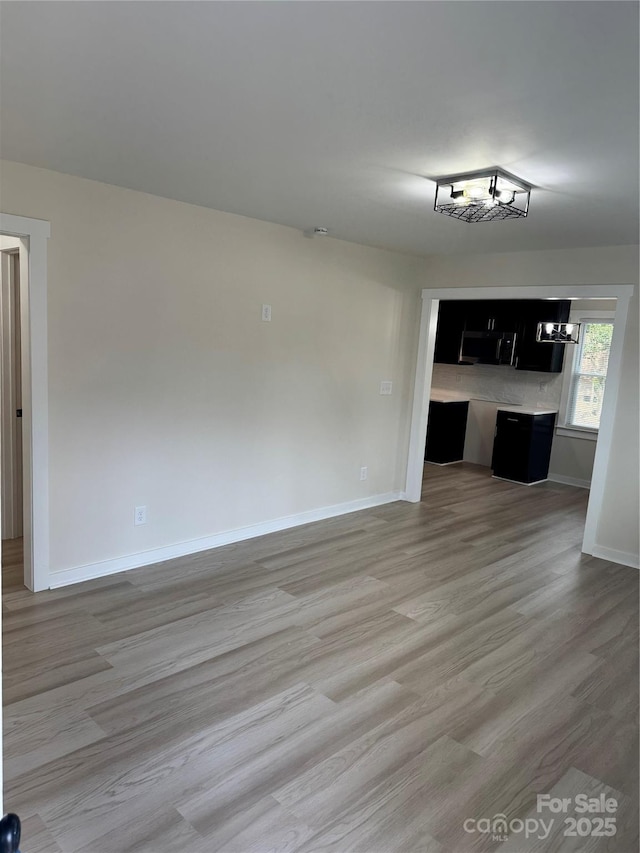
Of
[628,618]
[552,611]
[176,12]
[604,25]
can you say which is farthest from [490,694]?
[176,12]

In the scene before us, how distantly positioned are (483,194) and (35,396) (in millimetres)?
2573

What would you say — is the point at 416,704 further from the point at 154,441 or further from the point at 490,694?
the point at 154,441

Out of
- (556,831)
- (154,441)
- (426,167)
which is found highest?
(426,167)

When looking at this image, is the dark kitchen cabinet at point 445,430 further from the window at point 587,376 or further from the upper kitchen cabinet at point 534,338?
the window at point 587,376

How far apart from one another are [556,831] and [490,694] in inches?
28.6

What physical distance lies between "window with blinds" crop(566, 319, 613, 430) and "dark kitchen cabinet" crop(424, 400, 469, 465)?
1.38 meters

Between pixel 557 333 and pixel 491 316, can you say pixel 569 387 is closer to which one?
pixel 557 333

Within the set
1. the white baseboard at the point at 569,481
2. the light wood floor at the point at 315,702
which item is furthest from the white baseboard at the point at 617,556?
the white baseboard at the point at 569,481

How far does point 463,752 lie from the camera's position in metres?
2.28

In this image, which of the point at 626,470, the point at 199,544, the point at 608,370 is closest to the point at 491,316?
the point at 608,370

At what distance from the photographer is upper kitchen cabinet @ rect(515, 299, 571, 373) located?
6.54 meters

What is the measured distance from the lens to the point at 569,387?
684cm

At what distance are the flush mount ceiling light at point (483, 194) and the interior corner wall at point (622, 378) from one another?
160 cm

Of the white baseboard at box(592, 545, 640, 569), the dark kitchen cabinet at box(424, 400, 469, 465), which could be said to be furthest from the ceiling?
the dark kitchen cabinet at box(424, 400, 469, 465)
